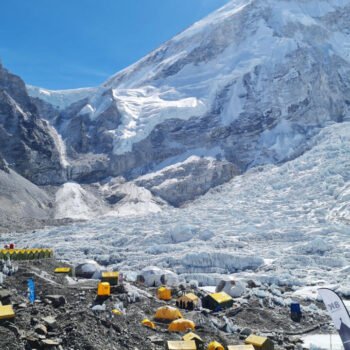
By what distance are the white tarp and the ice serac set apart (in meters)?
51.6

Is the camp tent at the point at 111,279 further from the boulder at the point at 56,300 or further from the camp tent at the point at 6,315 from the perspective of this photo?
the camp tent at the point at 6,315

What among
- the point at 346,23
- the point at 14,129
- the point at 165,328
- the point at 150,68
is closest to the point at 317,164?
the point at 165,328

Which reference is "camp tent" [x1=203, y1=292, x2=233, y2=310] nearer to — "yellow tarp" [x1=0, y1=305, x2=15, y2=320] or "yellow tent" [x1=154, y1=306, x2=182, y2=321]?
"yellow tent" [x1=154, y1=306, x2=182, y2=321]

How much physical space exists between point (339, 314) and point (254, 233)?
26.7 meters

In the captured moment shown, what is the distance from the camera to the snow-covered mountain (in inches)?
2552

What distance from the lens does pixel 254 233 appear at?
35781 millimetres

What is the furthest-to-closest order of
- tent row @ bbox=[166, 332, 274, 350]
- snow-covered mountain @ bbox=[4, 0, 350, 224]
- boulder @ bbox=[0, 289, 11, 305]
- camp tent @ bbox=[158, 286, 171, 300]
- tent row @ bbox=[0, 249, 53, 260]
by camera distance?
snow-covered mountain @ bbox=[4, 0, 350, 224] → tent row @ bbox=[0, 249, 53, 260] → camp tent @ bbox=[158, 286, 171, 300] → boulder @ bbox=[0, 289, 11, 305] → tent row @ bbox=[166, 332, 274, 350]

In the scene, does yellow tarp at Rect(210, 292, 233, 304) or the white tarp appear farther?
yellow tarp at Rect(210, 292, 233, 304)

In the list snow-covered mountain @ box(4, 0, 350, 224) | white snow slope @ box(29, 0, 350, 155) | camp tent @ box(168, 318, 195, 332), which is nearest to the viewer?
camp tent @ box(168, 318, 195, 332)

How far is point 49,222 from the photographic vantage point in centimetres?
5147

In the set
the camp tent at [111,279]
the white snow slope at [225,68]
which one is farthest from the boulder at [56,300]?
the white snow slope at [225,68]

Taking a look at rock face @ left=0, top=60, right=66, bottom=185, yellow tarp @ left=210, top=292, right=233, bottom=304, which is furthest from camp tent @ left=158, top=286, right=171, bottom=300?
rock face @ left=0, top=60, right=66, bottom=185

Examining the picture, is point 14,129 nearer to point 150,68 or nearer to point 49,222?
point 49,222

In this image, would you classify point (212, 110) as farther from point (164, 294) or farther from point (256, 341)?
point (256, 341)
